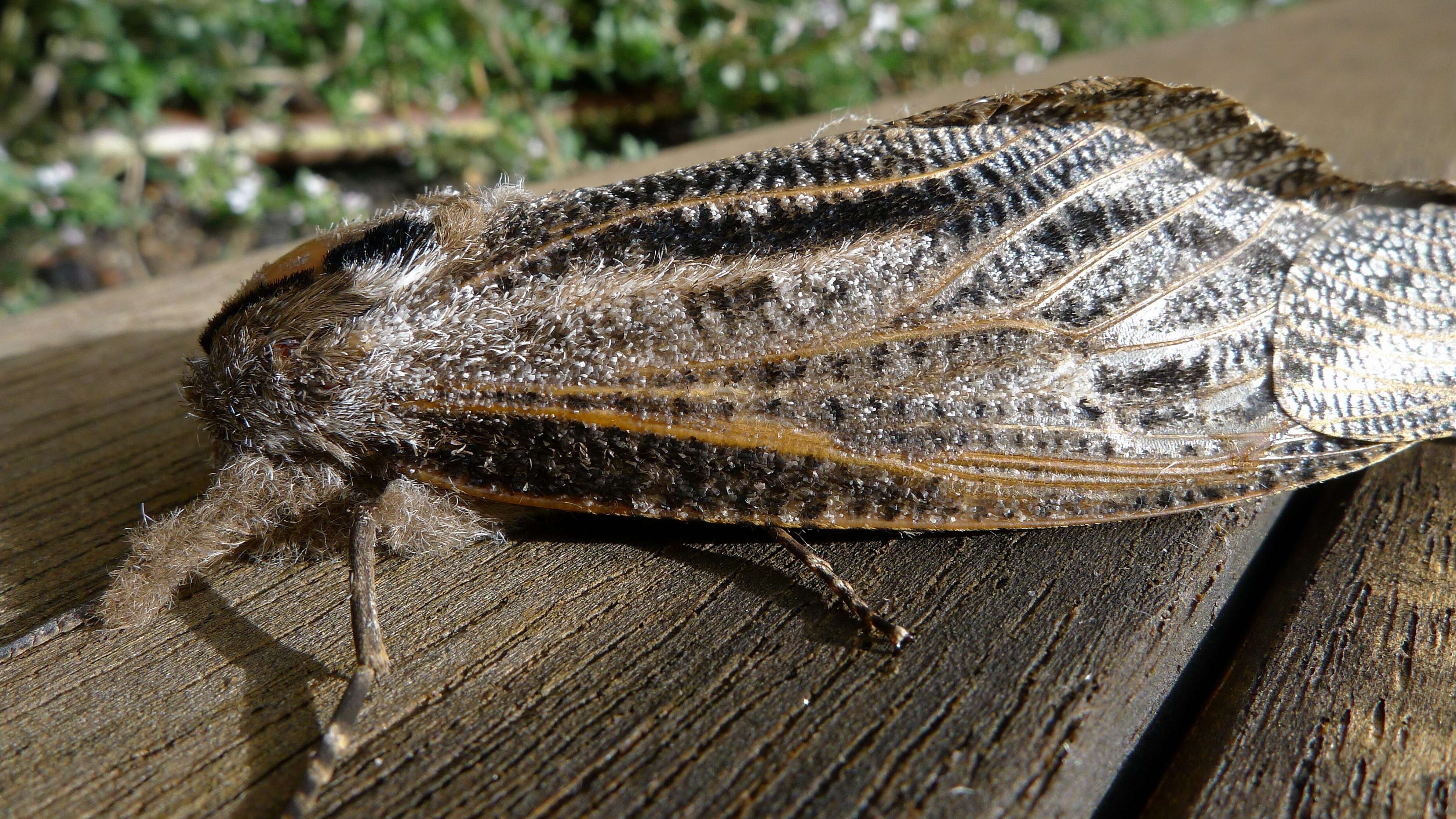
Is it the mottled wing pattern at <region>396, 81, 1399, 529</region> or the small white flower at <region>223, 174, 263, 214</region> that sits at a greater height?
the small white flower at <region>223, 174, 263, 214</region>

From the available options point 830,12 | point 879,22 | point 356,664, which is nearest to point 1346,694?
point 356,664

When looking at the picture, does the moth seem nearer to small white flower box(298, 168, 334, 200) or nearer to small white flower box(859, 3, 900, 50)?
small white flower box(298, 168, 334, 200)

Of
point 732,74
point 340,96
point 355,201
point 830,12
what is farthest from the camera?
point 830,12

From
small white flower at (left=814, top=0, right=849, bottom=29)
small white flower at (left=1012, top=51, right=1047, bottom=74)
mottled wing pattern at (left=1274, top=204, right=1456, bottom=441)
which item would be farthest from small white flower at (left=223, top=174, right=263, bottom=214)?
small white flower at (left=1012, top=51, right=1047, bottom=74)

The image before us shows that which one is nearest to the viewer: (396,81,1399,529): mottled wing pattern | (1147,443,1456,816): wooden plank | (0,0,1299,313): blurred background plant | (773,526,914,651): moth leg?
(1147,443,1456,816): wooden plank

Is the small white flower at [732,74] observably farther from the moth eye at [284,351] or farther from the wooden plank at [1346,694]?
the wooden plank at [1346,694]

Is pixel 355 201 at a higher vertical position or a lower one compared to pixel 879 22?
lower

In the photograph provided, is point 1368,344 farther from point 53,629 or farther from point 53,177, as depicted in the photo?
point 53,177
